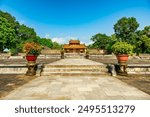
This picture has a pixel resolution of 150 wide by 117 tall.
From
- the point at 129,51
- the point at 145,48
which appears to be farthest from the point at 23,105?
the point at 145,48

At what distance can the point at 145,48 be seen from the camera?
4831 cm

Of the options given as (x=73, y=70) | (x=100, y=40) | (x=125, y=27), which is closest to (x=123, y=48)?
(x=73, y=70)

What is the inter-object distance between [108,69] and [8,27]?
34.9 metres

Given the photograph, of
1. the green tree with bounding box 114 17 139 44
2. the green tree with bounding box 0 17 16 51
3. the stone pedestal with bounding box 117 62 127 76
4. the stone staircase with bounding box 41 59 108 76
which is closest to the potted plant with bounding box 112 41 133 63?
the stone pedestal with bounding box 117 62 127 76

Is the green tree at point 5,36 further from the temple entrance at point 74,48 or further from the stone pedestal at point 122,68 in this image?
the stone pedestal at point 122,68

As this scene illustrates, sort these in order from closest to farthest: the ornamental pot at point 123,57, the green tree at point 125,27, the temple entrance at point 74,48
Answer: the ornamental pot at point 123,57, the temple entrance at point 74,48, the green tree at point 125,27

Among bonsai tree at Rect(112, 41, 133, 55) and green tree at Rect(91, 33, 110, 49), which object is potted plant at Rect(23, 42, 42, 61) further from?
green tree at Rect(91, 33, 110, 49)

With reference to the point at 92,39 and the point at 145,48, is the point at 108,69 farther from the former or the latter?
the point at 92,39

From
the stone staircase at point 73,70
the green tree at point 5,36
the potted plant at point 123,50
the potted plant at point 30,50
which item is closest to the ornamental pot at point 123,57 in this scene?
the potted plant at point 123,50

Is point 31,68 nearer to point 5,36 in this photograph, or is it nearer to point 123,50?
point 123,50

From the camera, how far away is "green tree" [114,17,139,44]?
65062 mm

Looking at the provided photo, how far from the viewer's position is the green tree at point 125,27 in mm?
65062

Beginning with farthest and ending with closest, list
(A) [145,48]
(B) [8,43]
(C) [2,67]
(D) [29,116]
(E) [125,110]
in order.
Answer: (A) [145,48] < (B) [8,43] < (C) [2,67] < (E) [125,110] < (D) [29,116]

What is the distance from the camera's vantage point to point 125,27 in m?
65.1
